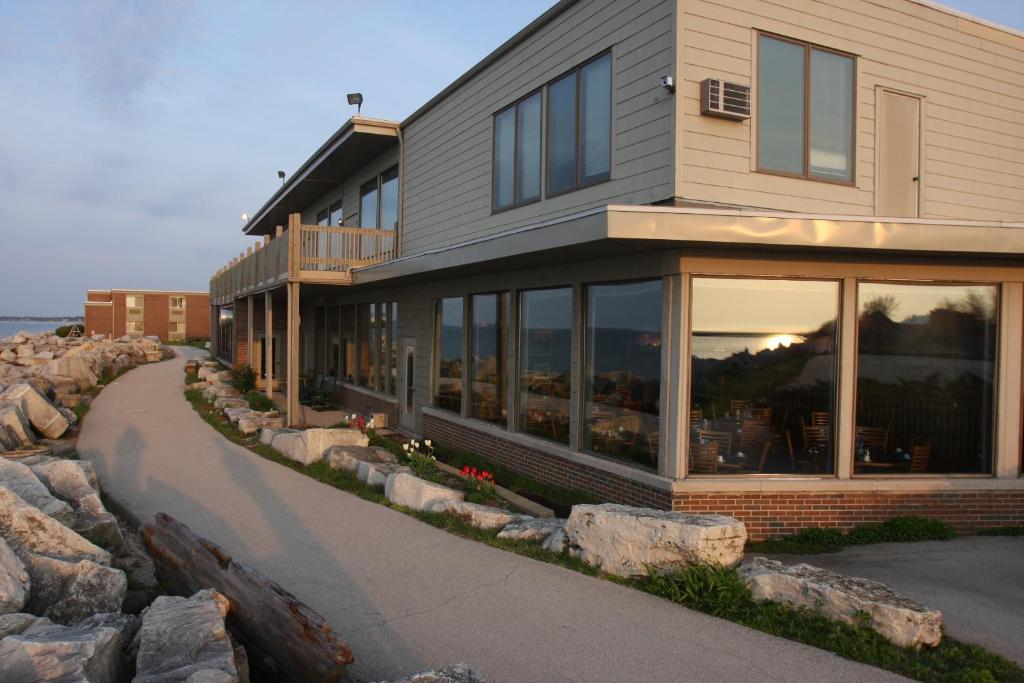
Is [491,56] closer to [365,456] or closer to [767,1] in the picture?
[767,1]

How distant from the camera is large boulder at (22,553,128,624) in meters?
5.42

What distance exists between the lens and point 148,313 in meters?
71.8

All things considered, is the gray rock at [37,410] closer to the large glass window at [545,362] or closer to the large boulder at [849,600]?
the large glass window at [545,362]

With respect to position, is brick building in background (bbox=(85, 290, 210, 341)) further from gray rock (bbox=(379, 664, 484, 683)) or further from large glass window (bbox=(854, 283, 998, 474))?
gray rock (bbox=(379, 664, 484, 683))

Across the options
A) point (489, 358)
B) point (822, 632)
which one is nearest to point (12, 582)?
point (822, 632)

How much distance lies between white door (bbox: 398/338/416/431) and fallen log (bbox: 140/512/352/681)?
9.53 meters

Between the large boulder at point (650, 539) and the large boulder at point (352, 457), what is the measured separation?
15.9 feet

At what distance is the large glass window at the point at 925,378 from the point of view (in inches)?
344

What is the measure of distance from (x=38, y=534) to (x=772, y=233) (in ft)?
23.3

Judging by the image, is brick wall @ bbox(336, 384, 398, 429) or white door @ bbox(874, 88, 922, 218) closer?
white door @ bbox(874, 88, 922, 218)

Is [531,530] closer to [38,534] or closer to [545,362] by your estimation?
[545,362]

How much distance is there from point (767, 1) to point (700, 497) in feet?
19.3

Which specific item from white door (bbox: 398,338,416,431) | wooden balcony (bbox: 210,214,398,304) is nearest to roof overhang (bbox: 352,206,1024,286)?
white door (bbox: 398,338,416,431)

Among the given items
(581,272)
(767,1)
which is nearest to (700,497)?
(581,272)
